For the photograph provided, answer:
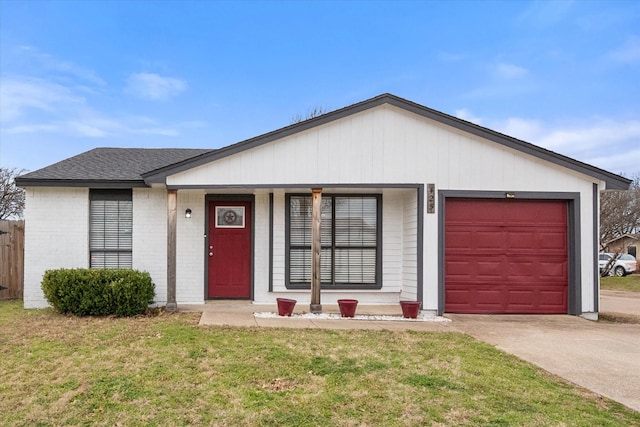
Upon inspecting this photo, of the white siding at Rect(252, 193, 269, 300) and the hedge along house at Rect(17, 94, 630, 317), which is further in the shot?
the white siding at Rect(252, 193, 269, 300)

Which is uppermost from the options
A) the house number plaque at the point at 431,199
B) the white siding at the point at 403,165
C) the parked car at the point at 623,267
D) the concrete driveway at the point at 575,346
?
the white siding at the point at 403,165

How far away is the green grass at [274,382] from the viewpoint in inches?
149

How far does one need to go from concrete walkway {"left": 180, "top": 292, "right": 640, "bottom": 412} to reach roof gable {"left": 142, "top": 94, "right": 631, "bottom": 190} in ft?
8.47

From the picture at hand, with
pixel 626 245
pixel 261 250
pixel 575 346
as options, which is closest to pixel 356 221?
pixel 261 250

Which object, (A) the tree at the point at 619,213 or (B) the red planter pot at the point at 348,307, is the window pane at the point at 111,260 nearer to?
(B) the red planter pot at the point at 348,307

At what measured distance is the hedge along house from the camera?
877cm

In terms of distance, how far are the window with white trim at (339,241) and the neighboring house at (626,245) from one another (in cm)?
2797

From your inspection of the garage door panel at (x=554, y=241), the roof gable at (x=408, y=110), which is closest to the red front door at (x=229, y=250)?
the roof gable at (x=408, y=110)

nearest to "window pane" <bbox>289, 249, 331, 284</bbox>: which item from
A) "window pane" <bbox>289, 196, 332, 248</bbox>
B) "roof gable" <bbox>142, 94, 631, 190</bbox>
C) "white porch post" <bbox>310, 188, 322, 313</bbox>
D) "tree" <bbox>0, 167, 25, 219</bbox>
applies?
"window pane" <bbox>289, 196, 332, 248</bbox>

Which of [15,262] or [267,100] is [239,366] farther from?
[267,100]

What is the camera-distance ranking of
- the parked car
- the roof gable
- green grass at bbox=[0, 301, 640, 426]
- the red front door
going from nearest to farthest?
1. green grass at bbox=[0, 301, 640, 426]
2. the roof gable
3. the red front door
4. the parked car

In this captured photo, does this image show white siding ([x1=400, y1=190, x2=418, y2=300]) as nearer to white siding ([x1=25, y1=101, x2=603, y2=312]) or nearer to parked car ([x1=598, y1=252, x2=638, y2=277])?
white siding ([x1=25, y1=101, x2=603, y2=312])

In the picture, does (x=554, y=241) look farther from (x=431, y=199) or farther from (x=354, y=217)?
(x=354, y=217)

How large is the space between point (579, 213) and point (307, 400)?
7.21 meters
